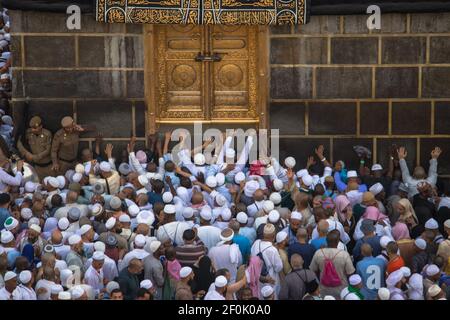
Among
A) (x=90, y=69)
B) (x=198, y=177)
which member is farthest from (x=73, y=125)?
(x=198, y=177)

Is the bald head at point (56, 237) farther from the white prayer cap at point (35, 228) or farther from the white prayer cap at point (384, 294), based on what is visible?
the white prayer cap at point (384, 294)

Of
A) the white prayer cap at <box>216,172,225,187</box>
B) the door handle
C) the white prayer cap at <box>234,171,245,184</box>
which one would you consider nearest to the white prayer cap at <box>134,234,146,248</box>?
the white prayer cap at <box>216,172,225,187</box>

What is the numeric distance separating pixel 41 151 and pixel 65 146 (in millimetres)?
340

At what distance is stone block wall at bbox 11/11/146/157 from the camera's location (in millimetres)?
17453

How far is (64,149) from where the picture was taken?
1731cm

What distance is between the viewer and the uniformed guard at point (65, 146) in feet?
56.6

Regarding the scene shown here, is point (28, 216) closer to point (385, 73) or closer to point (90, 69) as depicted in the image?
point (90, 69)

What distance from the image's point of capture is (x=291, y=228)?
14.6m

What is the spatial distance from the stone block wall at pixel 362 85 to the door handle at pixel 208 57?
846 mm

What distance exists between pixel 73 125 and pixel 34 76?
922 millimetres

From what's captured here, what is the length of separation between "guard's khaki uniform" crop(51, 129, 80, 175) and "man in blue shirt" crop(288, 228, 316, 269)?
441cm

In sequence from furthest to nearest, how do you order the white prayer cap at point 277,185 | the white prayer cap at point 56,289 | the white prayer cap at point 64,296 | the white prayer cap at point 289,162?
the white prayer cap at point 289,162 < the white prayer cap at point 277,185 < the white prayer cap at point 56,289 < the white prayer cap at point 64,296

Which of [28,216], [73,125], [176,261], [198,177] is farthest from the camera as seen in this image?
[73,125]

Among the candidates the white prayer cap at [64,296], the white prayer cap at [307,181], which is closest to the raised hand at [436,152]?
the white prayer cap at [307,181]
